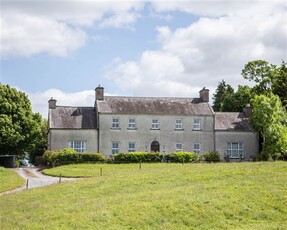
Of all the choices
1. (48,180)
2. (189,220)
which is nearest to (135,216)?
(189,220)

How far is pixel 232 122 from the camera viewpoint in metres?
65.9

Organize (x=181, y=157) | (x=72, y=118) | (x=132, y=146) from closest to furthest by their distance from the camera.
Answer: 1. (x=181, y=157)
2. (x=72, y=118)
3. (x=132, y=146)

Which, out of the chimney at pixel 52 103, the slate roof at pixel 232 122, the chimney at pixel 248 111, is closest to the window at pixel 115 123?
the chimney at pixel 52 103

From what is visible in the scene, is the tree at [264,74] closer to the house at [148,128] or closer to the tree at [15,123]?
the house at [148,128]

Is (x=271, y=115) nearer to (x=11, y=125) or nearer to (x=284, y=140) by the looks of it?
(x=284, y=140)

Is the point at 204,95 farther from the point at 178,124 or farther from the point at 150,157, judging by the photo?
the point at 150,157

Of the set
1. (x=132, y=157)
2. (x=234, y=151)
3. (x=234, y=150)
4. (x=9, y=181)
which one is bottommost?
(x=9, y=181)

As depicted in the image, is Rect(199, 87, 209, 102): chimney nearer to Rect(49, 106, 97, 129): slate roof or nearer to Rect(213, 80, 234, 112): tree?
Rect(49, 106, 97, 129): slate roof

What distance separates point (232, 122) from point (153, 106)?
10.2m

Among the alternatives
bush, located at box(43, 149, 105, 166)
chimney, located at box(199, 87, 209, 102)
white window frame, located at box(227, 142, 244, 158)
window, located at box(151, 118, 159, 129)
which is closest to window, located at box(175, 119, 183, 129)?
window, located at box(151, 118, 159, 129)

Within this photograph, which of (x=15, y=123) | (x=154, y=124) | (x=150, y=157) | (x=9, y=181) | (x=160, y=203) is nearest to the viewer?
(x=160, y=203)

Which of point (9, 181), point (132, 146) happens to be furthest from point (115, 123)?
point (9, 181)

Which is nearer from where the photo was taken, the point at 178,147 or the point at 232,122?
the point at 178,147

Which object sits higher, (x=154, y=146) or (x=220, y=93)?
(x=220, y=93)
